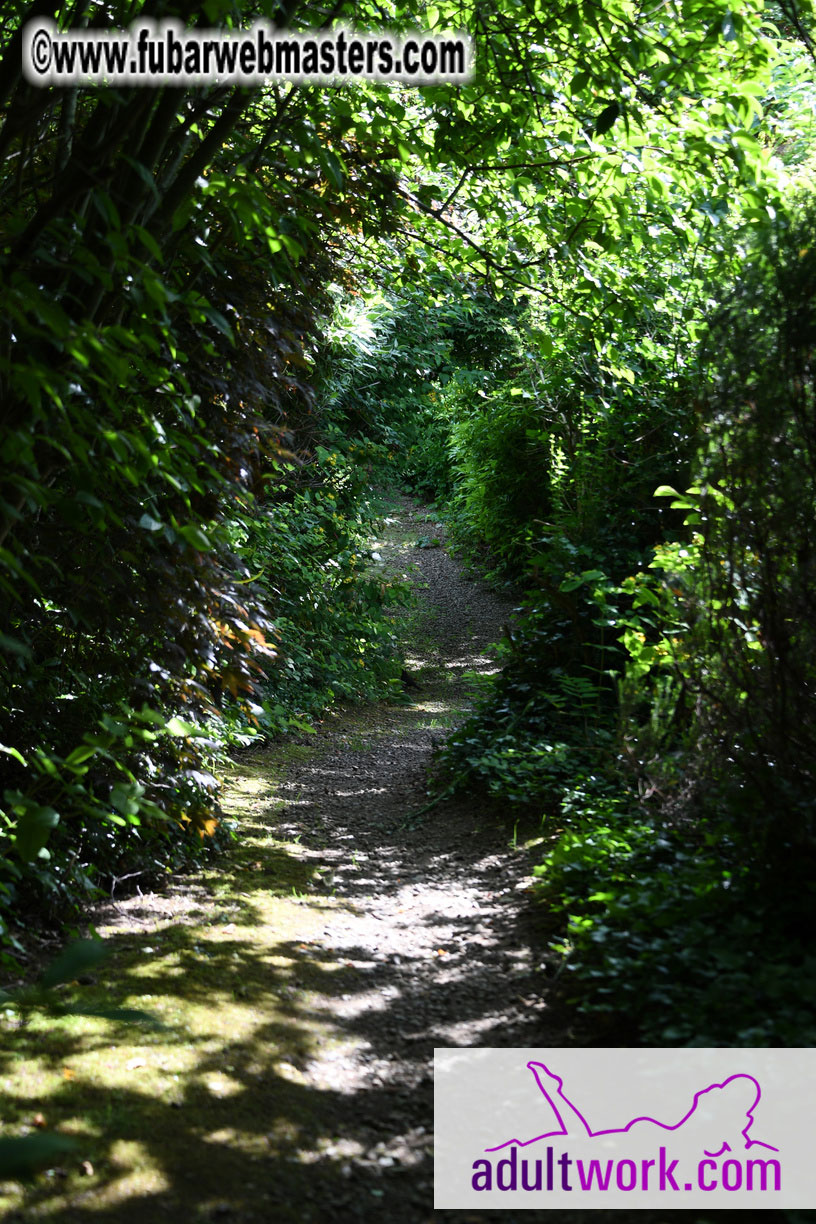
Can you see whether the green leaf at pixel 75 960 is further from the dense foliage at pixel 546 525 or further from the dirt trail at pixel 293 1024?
the dirt trail at pixel 293 1024

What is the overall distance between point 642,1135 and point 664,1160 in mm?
86

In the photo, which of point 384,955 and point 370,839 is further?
point 370,839

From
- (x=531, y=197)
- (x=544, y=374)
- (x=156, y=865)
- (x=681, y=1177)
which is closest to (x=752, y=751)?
(x=681, y=1177)

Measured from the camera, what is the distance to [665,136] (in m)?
4.64

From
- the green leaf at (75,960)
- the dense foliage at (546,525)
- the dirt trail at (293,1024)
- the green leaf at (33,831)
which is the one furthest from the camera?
the dense foliage at (546,525)

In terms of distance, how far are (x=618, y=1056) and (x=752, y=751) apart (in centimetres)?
129

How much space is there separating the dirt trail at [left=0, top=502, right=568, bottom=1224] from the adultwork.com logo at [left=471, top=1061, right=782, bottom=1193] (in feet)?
0.83

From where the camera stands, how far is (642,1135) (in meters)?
2.45

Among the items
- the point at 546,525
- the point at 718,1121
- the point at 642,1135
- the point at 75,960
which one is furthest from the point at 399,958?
the point at 546,525

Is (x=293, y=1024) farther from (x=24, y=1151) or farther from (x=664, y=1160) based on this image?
(x=24, y=1151)

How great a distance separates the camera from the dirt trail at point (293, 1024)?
2377 millimetres

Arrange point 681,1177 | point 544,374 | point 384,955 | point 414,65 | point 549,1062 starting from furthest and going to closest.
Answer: point 544,374, point 414,65, point 384,955, point 549,1062, point 681,1177

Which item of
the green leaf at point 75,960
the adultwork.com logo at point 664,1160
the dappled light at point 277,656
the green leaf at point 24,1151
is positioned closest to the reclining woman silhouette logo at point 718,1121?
the adultwork.com logo at point 664,1160

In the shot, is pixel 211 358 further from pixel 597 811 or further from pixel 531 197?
pixel 597 811
